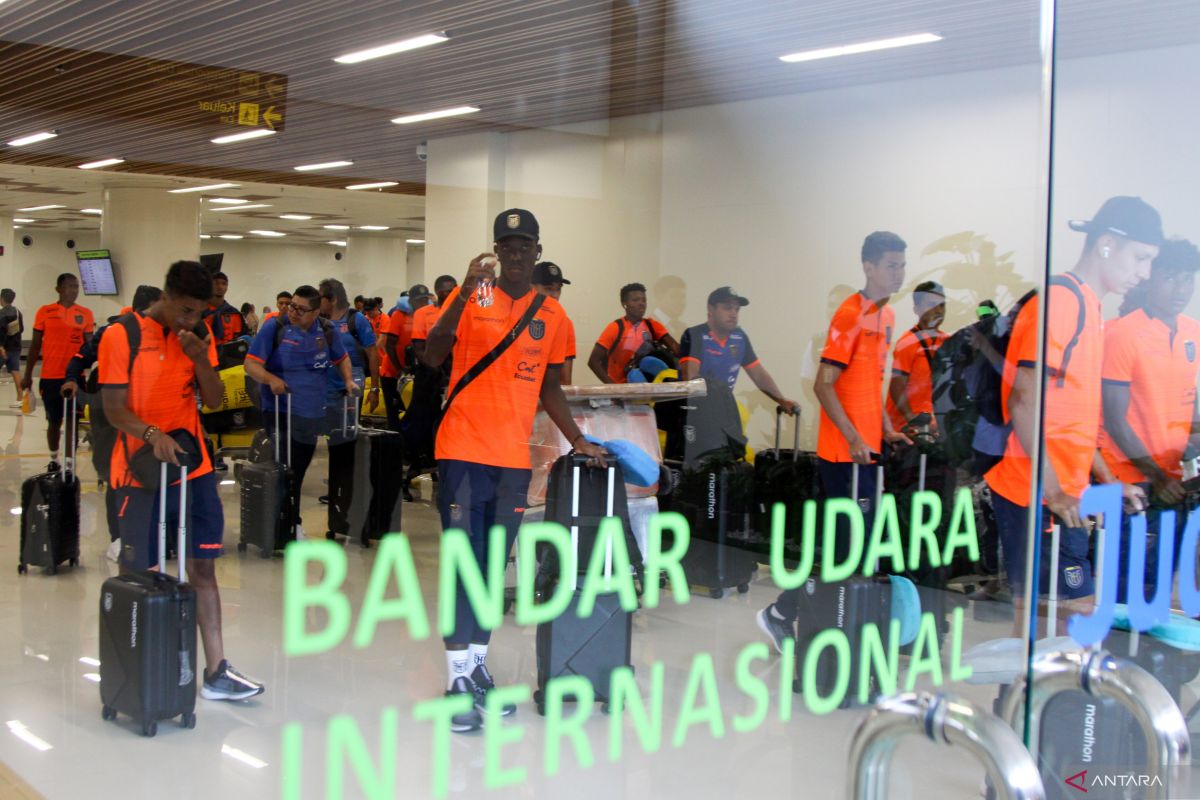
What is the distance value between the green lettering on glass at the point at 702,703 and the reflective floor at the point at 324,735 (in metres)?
0.03

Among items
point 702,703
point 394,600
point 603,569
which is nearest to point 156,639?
point 394,600

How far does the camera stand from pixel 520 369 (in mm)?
3338

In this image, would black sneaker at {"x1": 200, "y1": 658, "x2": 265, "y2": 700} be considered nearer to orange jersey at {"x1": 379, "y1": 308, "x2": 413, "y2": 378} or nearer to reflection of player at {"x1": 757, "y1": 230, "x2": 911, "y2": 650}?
orange jersey at {"x1": 379, "y1": 308, "x2": 413, "y2": 378}

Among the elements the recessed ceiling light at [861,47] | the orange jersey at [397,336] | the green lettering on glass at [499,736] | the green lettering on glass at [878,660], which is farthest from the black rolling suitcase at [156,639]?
the recessed ceiling light at [861,47]

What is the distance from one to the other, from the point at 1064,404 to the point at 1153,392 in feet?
2.02

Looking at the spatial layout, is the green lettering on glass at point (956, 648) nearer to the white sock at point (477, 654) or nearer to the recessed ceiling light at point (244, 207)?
the white sock at point (477, 654)

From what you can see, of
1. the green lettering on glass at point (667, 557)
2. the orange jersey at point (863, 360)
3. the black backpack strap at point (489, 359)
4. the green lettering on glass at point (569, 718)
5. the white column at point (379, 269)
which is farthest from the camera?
the orange jersey at point (863, 360)

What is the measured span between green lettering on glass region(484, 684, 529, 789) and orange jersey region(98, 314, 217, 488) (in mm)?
1275

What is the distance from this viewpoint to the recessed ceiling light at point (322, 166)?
3.55m

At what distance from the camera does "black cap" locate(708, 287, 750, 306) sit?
492cm

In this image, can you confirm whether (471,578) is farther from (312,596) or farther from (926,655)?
(926,655)

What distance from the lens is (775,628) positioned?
14.3ft

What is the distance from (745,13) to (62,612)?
4.04 m

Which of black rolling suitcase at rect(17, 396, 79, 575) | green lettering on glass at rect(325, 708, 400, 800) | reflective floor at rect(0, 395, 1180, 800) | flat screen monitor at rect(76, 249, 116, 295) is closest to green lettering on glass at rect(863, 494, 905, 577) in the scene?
reflective floor at rect(0, 395, 1180, 800)
